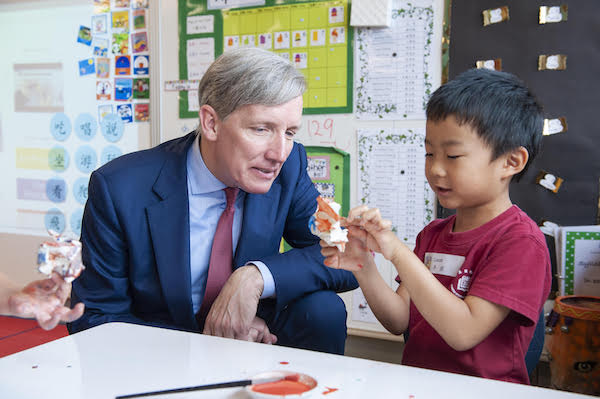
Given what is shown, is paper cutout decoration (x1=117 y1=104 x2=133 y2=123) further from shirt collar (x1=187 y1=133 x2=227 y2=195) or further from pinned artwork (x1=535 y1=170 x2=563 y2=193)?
pinned artwork (x1=535 y1=170 x2=563 y2=193)

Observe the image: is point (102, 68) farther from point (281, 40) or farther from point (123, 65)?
point (281, 40)

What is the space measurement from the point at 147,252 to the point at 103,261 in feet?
0.41

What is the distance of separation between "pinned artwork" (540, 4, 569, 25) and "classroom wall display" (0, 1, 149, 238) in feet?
7.43

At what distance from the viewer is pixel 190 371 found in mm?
898

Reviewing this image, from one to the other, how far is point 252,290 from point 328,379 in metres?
0.61

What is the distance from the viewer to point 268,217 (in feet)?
5.49

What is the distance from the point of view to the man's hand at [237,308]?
1392mm

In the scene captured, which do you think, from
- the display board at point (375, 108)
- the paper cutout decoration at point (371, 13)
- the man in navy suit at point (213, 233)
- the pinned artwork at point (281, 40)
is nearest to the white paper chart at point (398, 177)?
the display board at point (375, 108)

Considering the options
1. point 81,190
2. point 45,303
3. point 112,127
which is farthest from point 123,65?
point 45,303

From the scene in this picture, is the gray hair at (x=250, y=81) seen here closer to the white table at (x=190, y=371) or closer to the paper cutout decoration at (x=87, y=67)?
the white table at (x=190, y=371)

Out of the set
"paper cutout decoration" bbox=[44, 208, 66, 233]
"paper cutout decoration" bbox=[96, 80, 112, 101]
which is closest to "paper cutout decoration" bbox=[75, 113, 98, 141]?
"paper cutout decoration" bbox=[96, 80, 112, 101]

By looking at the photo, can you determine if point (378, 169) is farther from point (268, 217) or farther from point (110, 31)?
point (110, 31)

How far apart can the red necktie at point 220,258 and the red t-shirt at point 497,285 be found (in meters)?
0.60

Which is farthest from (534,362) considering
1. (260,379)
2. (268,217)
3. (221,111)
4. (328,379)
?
(221,111)
